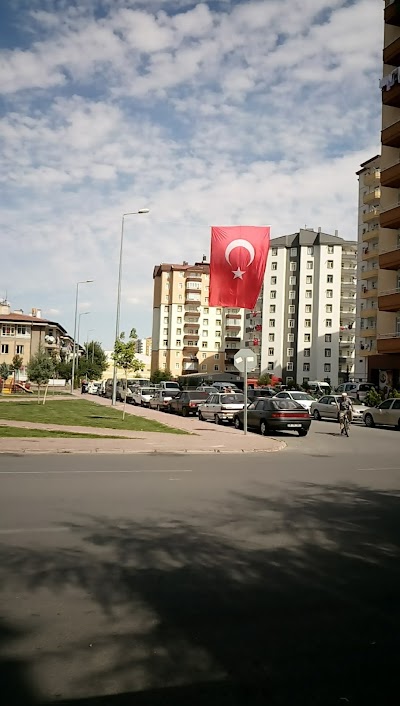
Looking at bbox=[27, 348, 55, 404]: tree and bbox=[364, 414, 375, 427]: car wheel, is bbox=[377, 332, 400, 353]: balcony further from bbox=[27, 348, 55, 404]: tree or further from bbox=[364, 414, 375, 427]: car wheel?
bbox=[27, 348, 55, 404]: tree

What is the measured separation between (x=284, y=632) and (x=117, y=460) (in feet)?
A: 33.9

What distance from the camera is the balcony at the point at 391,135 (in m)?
45.2

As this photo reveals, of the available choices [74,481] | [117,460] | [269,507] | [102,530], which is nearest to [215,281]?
[117,460]

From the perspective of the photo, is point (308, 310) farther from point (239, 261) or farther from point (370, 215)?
point (239, 261)

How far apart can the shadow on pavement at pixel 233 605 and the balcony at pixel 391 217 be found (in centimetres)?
4093

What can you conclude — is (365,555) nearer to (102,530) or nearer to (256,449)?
(102,530)

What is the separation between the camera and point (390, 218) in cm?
4575

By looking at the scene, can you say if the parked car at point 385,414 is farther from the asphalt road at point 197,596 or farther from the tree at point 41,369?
the asphalt road at point 197,596

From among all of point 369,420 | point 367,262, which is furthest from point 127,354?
point 367,262

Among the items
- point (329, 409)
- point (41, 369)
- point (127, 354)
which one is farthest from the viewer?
point (41, 369)

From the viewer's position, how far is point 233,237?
853 inches

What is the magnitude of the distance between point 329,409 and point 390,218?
19020mm

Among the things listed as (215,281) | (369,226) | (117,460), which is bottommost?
(117,460)

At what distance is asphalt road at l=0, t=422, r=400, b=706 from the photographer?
3.34m
